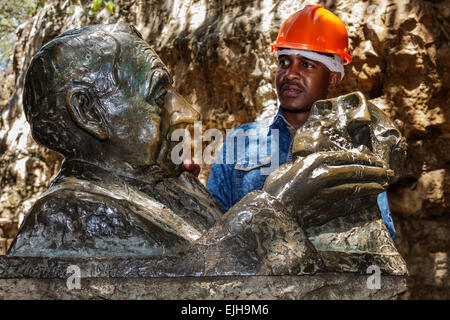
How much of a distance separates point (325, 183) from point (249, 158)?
4.08 feet

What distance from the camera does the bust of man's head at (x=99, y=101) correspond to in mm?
1841

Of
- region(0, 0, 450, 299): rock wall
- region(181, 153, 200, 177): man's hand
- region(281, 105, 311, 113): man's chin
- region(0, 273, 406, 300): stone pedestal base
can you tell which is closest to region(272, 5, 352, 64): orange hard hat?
region(281, 105, 311, 113): man's chin

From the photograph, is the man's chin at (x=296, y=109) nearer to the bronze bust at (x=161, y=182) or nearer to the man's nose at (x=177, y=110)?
the bronze bust at (x=161, y=182)

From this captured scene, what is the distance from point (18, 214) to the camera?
5.84m

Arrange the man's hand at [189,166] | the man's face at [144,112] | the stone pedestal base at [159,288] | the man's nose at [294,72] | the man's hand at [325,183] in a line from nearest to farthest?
the stone pedestal base at [159,288] → the man's hand at [325,183] → the man's face at [144,112] → the man's hand at [189,166] → the man's nose at [294,72]

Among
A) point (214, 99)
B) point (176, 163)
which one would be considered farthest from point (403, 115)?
point (176, 163)

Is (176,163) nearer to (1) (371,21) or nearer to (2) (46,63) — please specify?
(2) (46,63)

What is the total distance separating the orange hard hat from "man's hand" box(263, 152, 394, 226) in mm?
828

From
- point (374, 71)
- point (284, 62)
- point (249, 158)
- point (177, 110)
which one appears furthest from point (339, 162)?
point (374, 71)

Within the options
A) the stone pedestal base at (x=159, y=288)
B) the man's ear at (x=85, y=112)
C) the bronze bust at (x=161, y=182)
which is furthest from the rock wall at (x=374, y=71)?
the stone pedestal base at (x=159, y=288)

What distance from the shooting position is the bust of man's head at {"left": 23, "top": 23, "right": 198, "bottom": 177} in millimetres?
1841

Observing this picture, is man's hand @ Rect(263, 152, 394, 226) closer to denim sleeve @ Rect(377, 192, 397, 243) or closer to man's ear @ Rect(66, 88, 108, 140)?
man's ear @ Rect(66, 88, 108, 140)

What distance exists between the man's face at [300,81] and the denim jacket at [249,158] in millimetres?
203

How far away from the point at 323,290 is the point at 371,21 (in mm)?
2988
